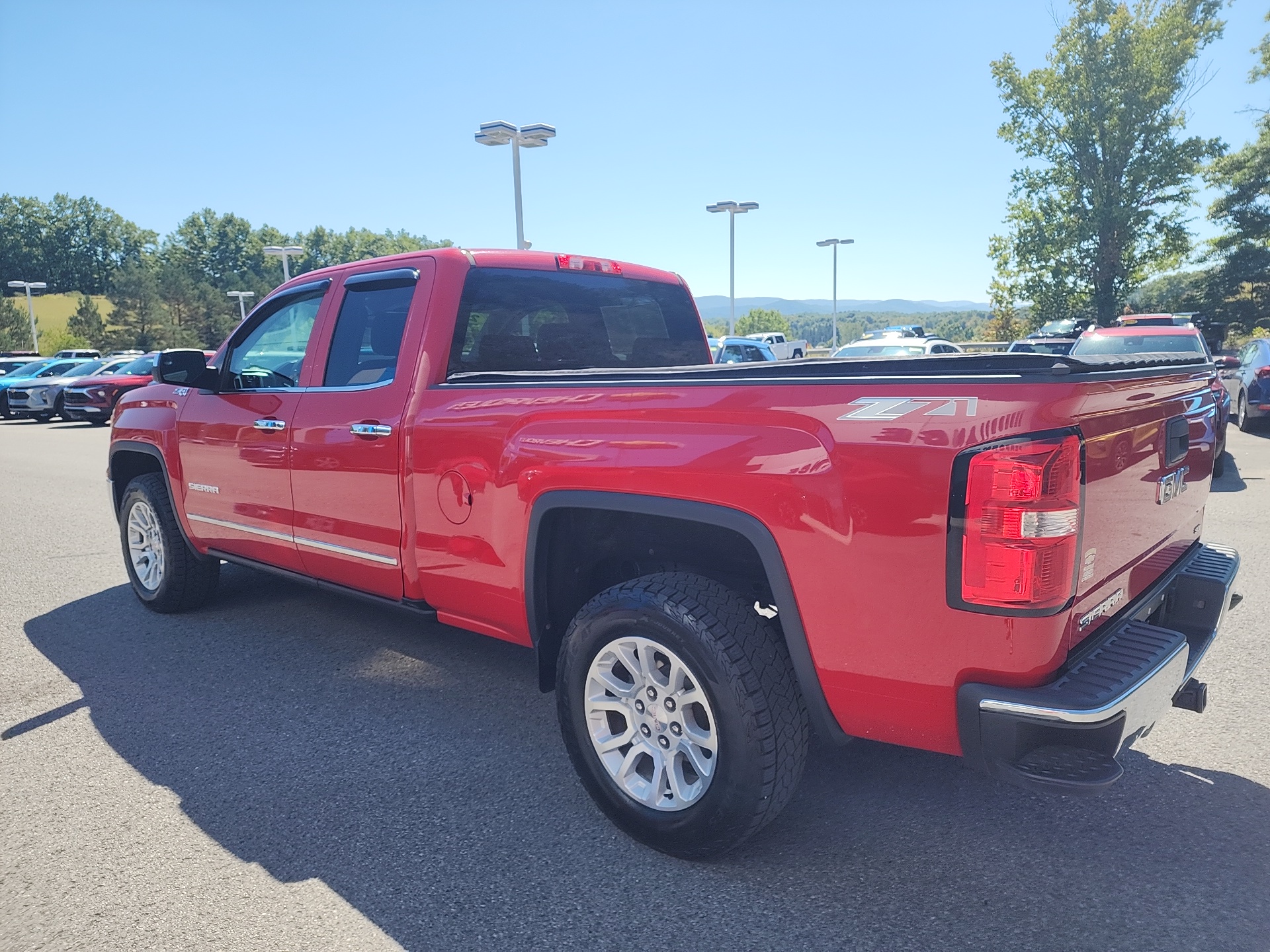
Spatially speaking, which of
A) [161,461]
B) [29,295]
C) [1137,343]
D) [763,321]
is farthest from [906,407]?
[763,321]

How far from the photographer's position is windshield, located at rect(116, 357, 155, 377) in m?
23.8

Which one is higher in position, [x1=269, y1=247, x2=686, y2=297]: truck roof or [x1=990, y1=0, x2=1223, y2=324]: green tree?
[x1=990, y1=0, x2=1223, y2=324]: green tree

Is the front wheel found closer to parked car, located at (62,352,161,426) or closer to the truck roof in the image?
the truck roof

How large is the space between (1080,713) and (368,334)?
125 inches

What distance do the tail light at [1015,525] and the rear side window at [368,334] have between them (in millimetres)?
2446

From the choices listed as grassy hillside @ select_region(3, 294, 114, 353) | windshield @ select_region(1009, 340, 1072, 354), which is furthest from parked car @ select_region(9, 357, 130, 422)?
grassy hillside @ select_region(3, 294, 114, 353)

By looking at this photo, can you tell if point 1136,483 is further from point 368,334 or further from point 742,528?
point 368,334

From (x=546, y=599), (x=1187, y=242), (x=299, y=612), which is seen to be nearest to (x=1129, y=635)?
(x=546, y=599)

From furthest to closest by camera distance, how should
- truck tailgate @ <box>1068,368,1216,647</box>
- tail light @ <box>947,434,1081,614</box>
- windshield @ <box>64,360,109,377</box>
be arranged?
windshield @ <box>64,360,109,377</box> < truck tailgate @ <box>1068,368,1216,647</box> < tail light @ <box>947,434,1081,614</box>

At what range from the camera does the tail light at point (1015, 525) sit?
209cm

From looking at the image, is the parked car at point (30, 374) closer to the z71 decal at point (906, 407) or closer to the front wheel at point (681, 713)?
the front wheel at point (681, 713)

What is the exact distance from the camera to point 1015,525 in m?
2.09

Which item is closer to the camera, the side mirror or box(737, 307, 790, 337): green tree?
the side mirror

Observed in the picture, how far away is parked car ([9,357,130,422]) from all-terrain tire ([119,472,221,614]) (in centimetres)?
2277
